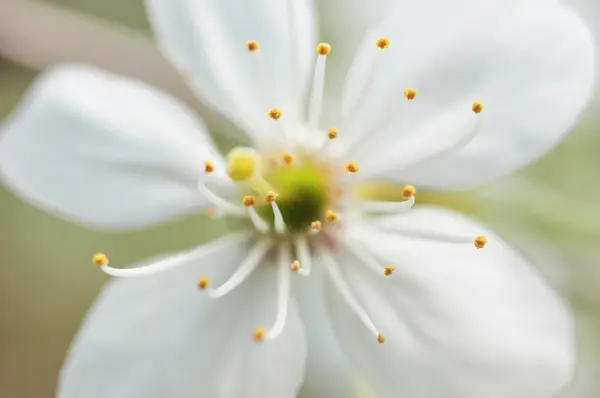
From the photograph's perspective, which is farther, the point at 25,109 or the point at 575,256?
the point at 575,256

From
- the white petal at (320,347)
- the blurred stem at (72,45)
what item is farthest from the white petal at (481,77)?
the blurred stem at (72,45)

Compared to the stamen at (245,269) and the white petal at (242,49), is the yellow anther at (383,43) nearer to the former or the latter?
the white petal at (242,49)

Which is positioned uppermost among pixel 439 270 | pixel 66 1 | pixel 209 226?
pixel 66 1

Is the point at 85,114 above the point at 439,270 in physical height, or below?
above

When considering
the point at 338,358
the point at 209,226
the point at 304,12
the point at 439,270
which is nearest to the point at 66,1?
the point at 209,226

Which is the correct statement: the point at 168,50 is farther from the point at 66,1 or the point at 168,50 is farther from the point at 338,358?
the point at 66,1

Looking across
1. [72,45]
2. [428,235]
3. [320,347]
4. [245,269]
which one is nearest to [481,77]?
[428,235]
